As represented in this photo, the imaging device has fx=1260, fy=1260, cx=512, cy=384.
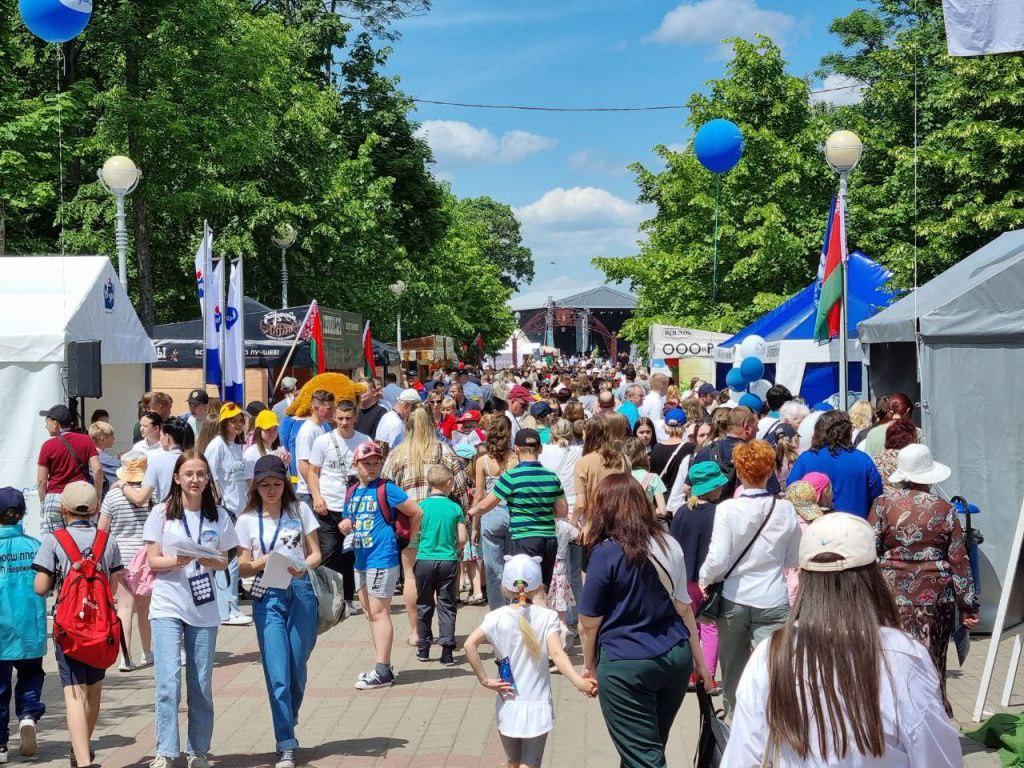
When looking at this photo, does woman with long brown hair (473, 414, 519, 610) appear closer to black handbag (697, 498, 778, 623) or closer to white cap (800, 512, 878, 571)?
black handbag (697, 498, 778, 623)

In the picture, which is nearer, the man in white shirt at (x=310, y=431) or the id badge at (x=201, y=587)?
the id badge at (x=201, y=587)

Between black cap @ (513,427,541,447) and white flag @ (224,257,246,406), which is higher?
white flag @ (224,257,246,406)

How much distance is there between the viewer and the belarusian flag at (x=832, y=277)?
15078 millimetres

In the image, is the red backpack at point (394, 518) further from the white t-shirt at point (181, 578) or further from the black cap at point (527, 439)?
the white t-shirt at point (181, 578)

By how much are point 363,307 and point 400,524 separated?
27498 mm

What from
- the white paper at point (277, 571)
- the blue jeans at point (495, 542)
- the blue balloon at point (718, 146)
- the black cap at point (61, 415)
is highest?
the blue balloon at point (718, 146)

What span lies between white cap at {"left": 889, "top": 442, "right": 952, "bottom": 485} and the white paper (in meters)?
3.43

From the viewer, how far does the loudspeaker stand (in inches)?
523

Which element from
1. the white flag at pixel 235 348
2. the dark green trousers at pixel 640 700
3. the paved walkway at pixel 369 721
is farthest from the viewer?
the white flag at pixel 235 348

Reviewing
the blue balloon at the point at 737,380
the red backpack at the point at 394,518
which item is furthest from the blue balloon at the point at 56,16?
the blue balloon at the point at 737,380

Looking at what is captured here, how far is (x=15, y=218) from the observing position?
92.4 ft

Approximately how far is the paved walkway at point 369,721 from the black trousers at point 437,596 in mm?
248

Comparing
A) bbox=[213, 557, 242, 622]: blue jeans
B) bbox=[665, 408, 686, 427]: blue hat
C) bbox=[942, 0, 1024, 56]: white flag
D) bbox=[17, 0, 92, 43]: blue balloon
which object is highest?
bbox=[17, 0, 92, 43]: blue balloon

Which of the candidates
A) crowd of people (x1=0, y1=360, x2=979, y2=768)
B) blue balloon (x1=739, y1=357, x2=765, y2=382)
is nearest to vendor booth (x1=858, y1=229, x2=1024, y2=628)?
crowd of people (x1=0, y1=360, x2=979, y2=768)
